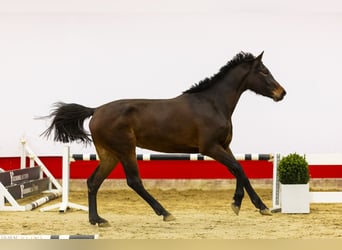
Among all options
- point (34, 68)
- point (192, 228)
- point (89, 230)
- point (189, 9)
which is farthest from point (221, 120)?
point (34, 68)

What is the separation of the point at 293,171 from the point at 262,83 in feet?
3.75

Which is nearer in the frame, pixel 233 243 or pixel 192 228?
pixel 233 243

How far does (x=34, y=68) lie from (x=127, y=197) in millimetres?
2279

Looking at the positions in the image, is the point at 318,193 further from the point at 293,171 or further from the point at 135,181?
the point at 135,181

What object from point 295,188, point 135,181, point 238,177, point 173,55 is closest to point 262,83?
point 238,177

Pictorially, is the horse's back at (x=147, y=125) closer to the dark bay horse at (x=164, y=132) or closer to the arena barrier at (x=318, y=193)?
the dark bay horse at (x=164, y=132)

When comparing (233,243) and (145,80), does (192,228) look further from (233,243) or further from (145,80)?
(145,80)

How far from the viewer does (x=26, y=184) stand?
6.62 meters

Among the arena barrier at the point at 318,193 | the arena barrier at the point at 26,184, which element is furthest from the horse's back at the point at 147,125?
the arena barrier at the point at 26,184

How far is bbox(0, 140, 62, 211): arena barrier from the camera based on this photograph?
587 cm

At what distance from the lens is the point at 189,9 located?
25.3ft

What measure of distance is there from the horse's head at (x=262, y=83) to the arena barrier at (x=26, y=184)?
2.78m

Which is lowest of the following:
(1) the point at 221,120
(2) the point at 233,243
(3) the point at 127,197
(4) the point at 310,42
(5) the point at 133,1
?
(3) the point at 127,197

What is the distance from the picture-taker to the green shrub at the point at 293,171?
560 cm
